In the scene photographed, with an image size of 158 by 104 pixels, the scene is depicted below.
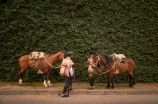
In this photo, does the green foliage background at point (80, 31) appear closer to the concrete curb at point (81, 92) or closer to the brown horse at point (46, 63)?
the brown horse at point (46, 63)

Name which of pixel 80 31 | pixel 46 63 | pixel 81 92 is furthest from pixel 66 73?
pixel 80 31

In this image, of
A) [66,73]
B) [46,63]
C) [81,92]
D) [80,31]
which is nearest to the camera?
[66,73]

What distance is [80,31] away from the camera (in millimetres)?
9250

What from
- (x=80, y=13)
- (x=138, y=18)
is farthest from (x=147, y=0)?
(x=80, y=13)

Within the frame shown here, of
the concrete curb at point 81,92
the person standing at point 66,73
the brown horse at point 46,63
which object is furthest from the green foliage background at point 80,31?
the person standing at point 66,73

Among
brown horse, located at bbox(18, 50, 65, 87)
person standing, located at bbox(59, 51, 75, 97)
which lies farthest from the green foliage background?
person standing, located at bbox(59, 51, 75, 97)

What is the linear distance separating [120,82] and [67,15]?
535 centimetres

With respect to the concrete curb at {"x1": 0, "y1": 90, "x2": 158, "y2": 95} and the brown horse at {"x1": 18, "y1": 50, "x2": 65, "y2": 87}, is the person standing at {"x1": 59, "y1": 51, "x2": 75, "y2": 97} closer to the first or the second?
the concrete curb at {"x1": 0, "y1": 90, "x2": 158, "y2": 95}

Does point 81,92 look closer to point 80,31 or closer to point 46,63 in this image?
point 46,63

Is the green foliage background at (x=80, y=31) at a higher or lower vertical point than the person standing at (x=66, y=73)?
higher

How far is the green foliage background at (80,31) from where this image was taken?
9.05 metres

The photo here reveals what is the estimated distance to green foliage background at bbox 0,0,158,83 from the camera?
9.05 meters

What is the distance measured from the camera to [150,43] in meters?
9.52

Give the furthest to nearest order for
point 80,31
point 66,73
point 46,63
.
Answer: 1. point 80,31
2. point 46,63
3. point 66,73
